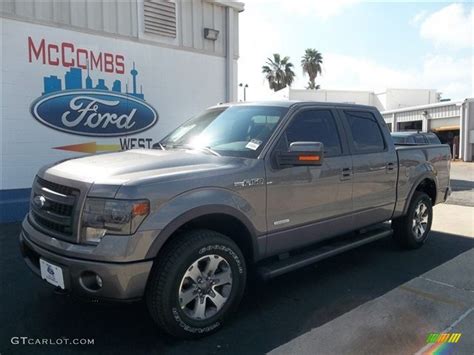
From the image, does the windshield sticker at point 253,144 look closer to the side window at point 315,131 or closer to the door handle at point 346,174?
the side window at point 315,131

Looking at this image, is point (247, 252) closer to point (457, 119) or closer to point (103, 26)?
point (103, 26)

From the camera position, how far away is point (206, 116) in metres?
4.62

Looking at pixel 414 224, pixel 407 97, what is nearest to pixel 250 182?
pixel 414 224

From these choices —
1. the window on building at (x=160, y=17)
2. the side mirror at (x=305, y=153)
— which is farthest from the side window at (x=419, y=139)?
the side mirror at (x=305, y=153)

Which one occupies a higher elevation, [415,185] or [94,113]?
[94,113]

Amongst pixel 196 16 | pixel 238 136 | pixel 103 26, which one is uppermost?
pixel 196 16

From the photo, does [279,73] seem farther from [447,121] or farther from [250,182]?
[250,182]

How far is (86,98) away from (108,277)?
6.18 metres

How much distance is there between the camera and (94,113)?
8359mm

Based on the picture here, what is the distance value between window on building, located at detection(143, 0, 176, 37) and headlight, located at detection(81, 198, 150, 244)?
23.0 ft

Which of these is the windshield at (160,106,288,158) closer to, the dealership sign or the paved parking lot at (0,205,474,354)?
the paved parking lot at (0,205,474,354)

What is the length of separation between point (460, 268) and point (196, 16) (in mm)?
7828

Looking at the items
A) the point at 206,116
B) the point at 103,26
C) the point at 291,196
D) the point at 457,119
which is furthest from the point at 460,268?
the point at 457,119

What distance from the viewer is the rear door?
4.69 meters
